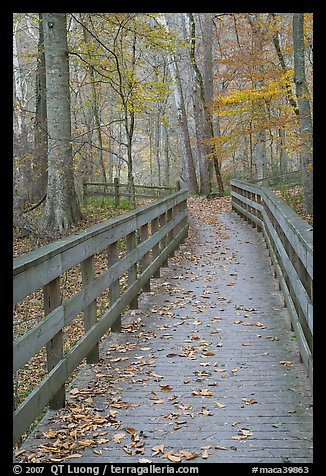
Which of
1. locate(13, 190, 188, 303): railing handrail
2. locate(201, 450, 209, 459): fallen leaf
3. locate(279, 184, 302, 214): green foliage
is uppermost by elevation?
locate(279, 184, 302, 214): green foliage

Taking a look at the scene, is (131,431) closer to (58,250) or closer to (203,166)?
(58,250)

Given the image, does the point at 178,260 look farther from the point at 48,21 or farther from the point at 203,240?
the point at 48,21

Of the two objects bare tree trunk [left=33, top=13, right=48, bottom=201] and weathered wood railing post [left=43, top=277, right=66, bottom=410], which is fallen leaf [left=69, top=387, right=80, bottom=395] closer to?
weathered wood railing post [left=43, top=277, right=66, bottom=410]

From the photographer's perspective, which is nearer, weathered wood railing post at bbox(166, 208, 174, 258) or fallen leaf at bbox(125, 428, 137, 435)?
fallen leaf at bbox(125, 428, 137, 435)

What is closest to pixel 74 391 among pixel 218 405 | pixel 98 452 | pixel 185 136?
pixel 98 452

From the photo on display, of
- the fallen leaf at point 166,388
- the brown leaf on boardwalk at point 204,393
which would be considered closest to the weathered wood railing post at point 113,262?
the fallen leaf at point 166,388

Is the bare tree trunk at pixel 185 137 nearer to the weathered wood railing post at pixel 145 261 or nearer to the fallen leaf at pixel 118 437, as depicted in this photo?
the weathered wood railing post at pixel 145 261

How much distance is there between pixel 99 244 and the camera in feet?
17.3

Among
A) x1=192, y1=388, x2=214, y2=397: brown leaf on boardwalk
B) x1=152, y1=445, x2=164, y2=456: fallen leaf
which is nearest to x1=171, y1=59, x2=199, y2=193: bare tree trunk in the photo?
x1=192, y1=388, x2=214, y2=397: brown leaf on boardwalk

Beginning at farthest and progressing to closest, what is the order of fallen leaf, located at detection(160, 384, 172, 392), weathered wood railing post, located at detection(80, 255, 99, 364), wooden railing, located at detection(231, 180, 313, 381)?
weathered wood railing post, located at detection(80, 255, 99, 364) → fallen leaf, located at detection(160, 384, 172, 392) → wooden railing, located at detection(231, 180, 313, 381)

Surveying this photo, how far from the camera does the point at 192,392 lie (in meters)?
4.67

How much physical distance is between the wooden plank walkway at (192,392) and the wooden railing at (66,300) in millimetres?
275

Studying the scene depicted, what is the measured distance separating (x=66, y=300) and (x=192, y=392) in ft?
4.29

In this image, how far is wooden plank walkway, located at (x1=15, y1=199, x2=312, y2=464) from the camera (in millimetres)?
3682
